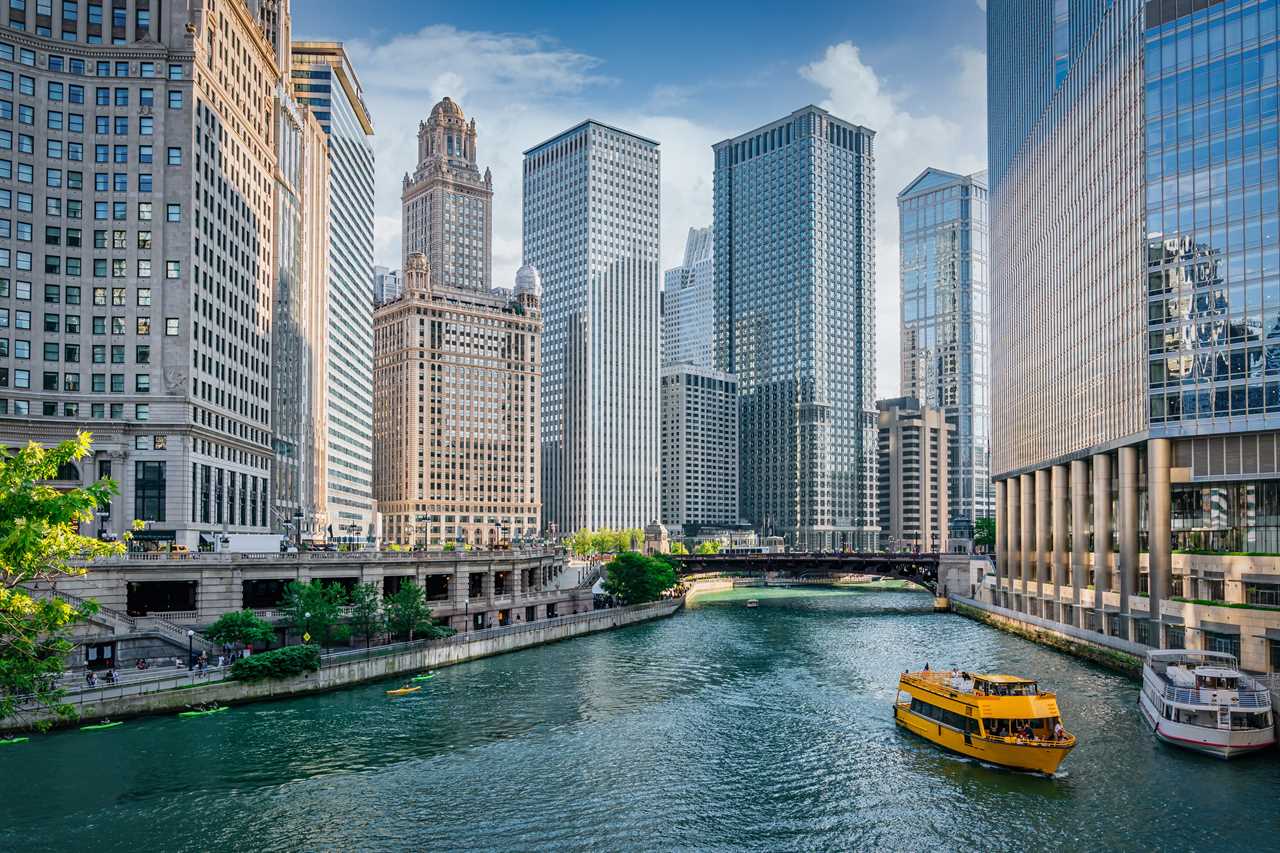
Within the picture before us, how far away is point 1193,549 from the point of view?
9606cm

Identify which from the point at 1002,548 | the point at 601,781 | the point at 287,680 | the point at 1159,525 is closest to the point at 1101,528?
the point at 1159,525

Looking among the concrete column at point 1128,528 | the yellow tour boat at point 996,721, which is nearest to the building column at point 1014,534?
the concrete column at point 1128,528

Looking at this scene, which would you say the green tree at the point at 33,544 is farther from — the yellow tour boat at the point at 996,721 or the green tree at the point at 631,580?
the green tree at the point at 631,580

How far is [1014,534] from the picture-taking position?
163m

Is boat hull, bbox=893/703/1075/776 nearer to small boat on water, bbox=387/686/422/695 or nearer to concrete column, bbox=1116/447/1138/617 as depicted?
small boat on water, bbox=387/686/422/695

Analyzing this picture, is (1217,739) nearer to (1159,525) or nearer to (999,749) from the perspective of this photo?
(999,749)

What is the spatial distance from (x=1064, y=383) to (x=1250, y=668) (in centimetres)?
6196

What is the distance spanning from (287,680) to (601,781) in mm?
33035

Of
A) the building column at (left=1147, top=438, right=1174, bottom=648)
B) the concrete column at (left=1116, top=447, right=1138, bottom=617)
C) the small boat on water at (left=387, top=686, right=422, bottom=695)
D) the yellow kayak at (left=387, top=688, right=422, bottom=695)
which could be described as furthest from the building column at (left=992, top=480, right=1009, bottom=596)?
the yellow kayak at (left=387, top=688, right=422, bottom=695)

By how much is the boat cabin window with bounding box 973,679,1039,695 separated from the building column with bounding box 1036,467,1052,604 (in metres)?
75.2

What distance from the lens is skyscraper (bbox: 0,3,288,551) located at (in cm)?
10612

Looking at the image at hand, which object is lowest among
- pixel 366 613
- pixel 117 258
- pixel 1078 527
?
pixel 366 613

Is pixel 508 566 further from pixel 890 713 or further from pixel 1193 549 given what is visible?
pixel 1193 549

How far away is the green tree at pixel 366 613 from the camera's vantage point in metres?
99.2
